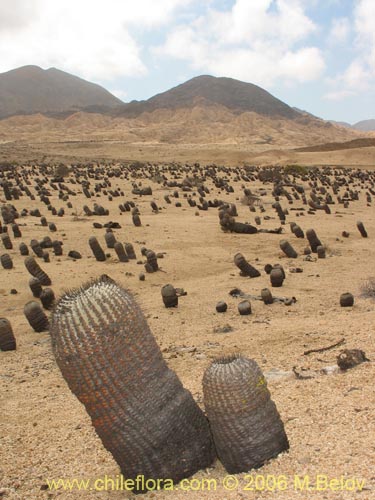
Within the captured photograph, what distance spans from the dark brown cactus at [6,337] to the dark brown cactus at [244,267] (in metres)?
4.86

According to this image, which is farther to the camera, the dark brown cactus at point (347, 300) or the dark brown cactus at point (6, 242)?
the dark brown cactus at point (6, 242)

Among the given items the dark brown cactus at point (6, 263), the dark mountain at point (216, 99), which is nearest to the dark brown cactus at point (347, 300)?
the dark brown cactus at point (6, 263)

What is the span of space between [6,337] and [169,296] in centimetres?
274

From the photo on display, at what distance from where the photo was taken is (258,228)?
1623 cm

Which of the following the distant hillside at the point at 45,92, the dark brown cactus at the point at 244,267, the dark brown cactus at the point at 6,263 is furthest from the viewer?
the distant hillside at the point at 45,92

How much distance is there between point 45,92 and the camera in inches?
6649

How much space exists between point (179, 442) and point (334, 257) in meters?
9.14

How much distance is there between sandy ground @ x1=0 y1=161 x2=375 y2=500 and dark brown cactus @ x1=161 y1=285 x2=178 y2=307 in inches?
4.8

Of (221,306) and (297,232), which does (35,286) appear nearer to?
(221,306)

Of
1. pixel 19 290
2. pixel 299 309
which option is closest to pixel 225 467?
pixel 299 309

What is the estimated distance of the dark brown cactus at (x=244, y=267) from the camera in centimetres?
1045

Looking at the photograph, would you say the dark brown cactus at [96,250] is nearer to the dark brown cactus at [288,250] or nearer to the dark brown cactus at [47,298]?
the dark brown cactus at [47,298]

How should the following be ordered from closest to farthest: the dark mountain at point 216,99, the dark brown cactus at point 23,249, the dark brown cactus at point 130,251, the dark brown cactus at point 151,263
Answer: the dark brown cactus at point 151,263, the dark brown cactus at point 130,251, the dark brown cactus at point 23,249, the dark mountain at point 216,99

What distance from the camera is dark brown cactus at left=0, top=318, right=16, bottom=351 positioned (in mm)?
7102
